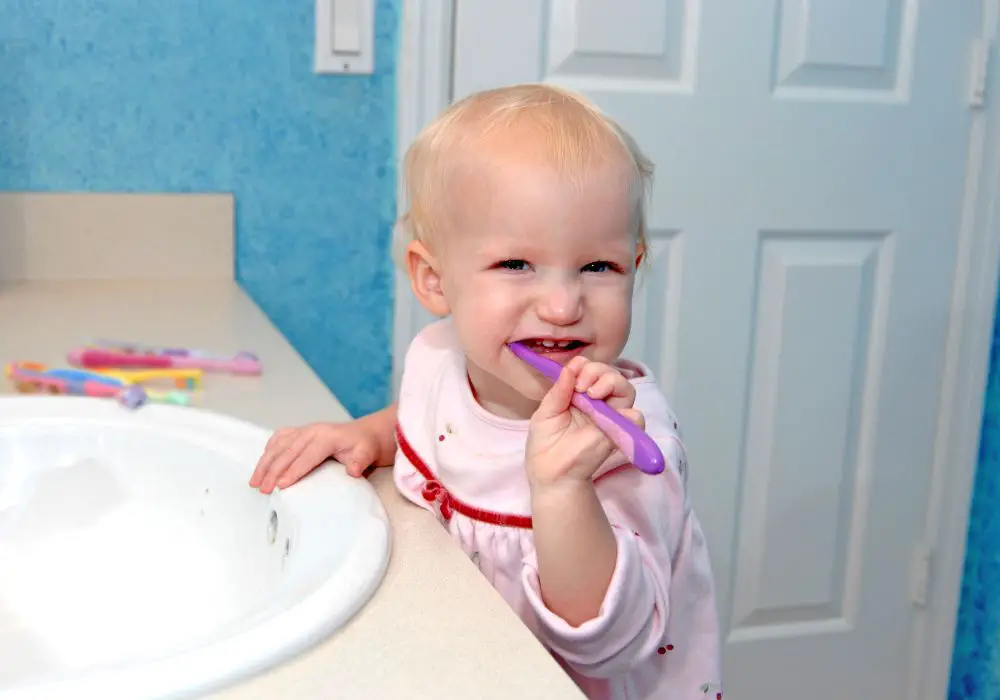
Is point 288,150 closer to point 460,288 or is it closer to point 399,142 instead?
point 399,142

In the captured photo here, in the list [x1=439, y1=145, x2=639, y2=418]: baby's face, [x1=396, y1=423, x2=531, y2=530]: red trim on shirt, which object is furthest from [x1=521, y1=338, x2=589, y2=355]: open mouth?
[x1=396, y1=423, x2=531, y2=530]: red trim on shirt

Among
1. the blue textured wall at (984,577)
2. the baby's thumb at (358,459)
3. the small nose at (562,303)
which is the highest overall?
the small nose at (562,303)

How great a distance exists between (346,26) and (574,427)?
922 mm

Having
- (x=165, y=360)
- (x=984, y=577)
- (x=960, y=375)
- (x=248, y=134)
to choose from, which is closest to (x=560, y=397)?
(x=165, y=360)

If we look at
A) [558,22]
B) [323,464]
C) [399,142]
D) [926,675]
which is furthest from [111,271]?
[926,675]

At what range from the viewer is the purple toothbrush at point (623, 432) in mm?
484

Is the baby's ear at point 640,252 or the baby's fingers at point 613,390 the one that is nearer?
the baby's fingers at point 613,390

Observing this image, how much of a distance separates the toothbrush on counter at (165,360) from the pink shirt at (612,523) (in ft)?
0.59

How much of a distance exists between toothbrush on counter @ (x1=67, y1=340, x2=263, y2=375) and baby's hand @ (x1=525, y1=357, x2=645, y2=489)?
379 millimetres

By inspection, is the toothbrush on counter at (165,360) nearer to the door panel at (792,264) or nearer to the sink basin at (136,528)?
the sink basin at (136,528)

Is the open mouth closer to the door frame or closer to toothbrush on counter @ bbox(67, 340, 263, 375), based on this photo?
toothbrush on counter @ bbox(67, 340, 263, 375)

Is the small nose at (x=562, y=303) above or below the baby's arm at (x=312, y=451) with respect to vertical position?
above

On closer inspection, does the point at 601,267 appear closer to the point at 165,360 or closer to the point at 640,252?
the point at 640,252

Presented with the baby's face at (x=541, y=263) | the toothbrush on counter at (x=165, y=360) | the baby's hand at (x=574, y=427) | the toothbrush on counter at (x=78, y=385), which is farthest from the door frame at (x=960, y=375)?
the baby's hand at (x=574, y=427)
